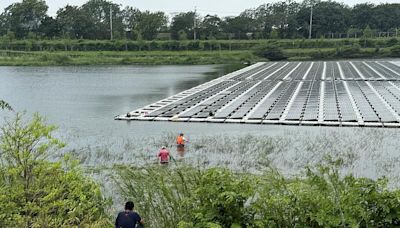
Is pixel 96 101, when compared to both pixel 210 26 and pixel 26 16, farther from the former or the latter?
pixel 26 16

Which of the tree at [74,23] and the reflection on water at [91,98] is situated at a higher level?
the tree at [74,23]

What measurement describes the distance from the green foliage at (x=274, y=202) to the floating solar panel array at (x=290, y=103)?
1435 centimetres

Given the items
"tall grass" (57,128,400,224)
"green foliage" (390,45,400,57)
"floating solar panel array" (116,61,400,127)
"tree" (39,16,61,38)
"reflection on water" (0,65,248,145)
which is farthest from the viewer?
"tree" (39,16,61,38)

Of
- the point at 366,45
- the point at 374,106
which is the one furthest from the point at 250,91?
the point at 366,45

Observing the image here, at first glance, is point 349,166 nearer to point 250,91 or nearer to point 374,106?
point 374,106

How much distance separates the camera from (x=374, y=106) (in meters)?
25.7

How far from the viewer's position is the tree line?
93.9m

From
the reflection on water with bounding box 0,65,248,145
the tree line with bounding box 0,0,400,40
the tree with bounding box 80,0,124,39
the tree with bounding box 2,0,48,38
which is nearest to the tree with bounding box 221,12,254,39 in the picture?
the tree line with bounding box 0,0,400,40

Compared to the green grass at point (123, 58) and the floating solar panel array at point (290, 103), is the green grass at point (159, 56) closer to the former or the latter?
the green grass at point (123, 58)

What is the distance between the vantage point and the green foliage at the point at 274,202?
22.9ft

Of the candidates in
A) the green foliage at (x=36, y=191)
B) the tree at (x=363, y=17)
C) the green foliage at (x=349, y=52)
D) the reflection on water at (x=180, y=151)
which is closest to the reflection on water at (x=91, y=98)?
the reflection on water at (x=180, y=151)

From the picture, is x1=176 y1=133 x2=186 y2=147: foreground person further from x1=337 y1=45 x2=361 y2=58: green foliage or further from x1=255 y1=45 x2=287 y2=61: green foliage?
x1=337 y1=45 x2=361 y2=58: green foliage

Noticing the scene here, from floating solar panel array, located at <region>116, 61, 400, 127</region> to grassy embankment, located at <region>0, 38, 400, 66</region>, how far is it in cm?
3463

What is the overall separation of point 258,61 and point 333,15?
33.2 meters
